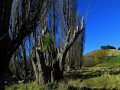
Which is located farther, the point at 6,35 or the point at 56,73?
the point at 56,73

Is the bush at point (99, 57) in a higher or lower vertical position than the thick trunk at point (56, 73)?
higher

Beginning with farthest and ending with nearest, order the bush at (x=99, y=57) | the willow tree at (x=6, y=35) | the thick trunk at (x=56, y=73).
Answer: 1. the bush at (x=99, y=57)
2. the thick trunk at (x=56, y=73)
3. the willow tree at (x=6, y=35)

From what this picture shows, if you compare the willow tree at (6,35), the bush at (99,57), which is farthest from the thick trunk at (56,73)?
the bush at (99,57)

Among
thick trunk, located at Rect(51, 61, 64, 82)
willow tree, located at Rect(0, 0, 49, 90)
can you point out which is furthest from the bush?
willow tree, located at Rect(0, 0, 49, 90)

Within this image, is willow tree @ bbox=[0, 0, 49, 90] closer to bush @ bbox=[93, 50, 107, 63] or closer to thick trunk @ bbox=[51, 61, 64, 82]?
thick trunk @ bbox=[51, 61, 64, 82]

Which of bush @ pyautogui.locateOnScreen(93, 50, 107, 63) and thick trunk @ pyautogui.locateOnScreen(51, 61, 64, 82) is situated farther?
bush @ pyautogui.locateOnScreen(93, 50, 107, 63)

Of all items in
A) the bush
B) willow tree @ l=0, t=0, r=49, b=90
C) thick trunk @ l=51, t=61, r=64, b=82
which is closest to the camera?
willow tree @ l=0, t=0, r=49, b=90

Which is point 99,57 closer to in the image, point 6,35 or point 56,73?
point 56,73

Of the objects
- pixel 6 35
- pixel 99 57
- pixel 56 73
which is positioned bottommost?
pixel 56 73

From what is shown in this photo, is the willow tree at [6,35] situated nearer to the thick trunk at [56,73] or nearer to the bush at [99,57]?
the thick trunk at [56,73]

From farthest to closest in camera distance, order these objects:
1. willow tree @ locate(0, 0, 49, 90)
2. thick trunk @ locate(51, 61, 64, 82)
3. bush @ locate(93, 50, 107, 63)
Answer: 1. bush @ locate(93, 50, 107, 63)
2. thick trunk @ locate(51, 61, 64, 82)
3. willow tree @ locate(0, 0, 49, 90)

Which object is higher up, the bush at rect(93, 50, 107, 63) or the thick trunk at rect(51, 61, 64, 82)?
the bush at rect(93, 50, 107, 63)

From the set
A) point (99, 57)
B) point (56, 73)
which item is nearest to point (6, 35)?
point (56, 73)

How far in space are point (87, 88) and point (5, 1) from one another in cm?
488
